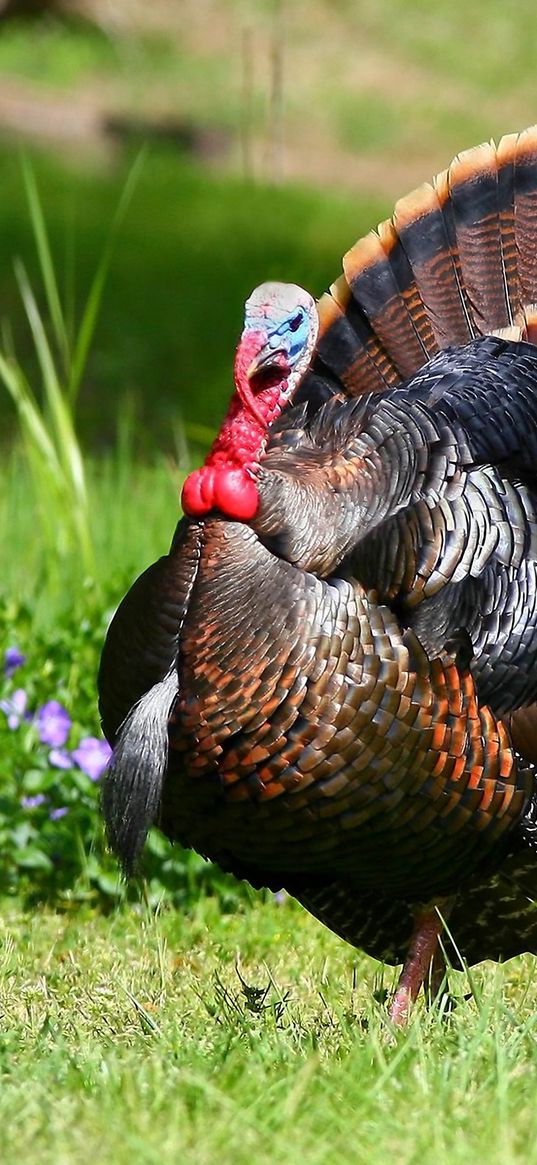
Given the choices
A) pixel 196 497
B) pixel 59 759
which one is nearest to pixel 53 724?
pixel 59 759

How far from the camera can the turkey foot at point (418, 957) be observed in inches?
143

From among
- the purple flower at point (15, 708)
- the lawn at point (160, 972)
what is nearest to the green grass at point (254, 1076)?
the lawn at point (160, 972)

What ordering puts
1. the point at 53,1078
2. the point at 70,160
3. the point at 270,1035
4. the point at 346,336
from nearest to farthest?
the point at 53,1078 < the point at 270,1035 < the point at 346,336 < the point at 70,160

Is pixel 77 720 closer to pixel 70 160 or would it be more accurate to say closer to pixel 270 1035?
pixel 270 1035

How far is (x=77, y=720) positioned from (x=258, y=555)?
187 cm

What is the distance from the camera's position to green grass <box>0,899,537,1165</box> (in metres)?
2.54

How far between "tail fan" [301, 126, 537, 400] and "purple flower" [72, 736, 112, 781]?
1.26 metres

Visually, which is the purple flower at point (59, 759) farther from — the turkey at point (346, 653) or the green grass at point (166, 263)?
the green grass at point (166, 263)

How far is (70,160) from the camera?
16.1 m

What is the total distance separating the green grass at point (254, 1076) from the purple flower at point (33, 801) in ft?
2.72

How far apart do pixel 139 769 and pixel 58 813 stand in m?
1.62

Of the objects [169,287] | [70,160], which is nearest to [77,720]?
[169,287]

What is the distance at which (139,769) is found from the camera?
3.28m

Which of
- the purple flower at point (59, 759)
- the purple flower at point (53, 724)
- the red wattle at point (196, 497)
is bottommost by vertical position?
the purple flower at point (59, 759)
